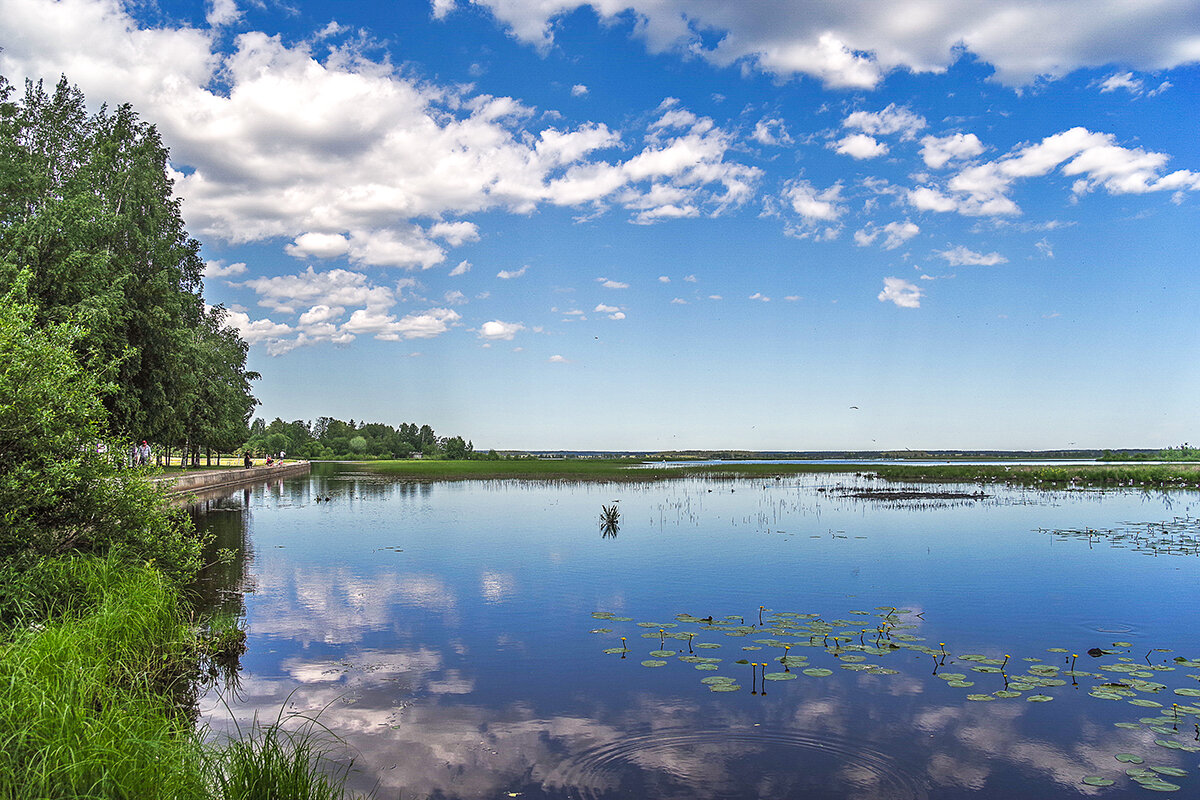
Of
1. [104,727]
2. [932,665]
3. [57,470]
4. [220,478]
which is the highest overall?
[57,470]

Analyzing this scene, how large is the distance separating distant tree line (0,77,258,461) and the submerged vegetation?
24666 mm

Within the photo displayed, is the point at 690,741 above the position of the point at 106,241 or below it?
below

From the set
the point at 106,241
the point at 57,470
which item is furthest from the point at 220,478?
the point at 57,470

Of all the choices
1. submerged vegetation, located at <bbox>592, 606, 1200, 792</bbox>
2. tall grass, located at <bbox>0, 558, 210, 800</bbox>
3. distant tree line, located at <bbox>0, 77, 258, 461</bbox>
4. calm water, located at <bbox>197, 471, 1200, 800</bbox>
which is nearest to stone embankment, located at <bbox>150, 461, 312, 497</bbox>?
distant tree line, located at <bbox>0, 77, 258, 461</bbox>

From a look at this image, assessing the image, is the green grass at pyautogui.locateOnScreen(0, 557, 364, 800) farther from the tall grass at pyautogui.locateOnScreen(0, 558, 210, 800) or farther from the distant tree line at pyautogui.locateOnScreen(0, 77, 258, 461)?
the distant tree line at pyautogui.locateOnScreen(0, 77, 258, 461)

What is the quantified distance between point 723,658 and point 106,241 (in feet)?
111

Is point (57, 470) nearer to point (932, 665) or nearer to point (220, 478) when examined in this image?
point (932, 665)

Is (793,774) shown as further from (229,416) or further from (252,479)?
(252,479)

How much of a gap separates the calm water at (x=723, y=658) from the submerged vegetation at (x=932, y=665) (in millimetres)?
77

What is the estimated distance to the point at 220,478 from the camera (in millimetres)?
61438

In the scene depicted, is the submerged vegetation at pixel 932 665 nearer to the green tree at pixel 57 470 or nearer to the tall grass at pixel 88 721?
the tall grass at pixel 88 721

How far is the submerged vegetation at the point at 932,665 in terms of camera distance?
34.2ft

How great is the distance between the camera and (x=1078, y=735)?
10.2 metres

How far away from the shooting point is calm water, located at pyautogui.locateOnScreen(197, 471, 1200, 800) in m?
9.32
